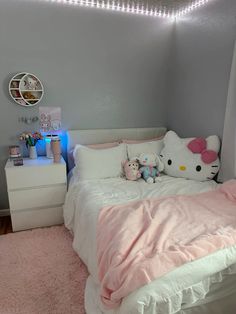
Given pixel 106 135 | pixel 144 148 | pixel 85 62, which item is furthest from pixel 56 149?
pixel 85 62

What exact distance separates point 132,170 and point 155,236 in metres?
1.07

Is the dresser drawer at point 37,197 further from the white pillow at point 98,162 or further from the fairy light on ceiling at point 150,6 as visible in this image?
the fairy light on ceiling at point 150,6

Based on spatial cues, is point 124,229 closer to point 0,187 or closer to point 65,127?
point 65,127

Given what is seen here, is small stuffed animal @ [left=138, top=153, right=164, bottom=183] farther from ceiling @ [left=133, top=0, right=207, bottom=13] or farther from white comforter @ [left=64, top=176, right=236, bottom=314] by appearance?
ceiling @ [left=133, top=0, right=207, bottom=13]

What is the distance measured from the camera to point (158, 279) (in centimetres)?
105

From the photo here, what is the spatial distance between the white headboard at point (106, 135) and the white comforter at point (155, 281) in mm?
530

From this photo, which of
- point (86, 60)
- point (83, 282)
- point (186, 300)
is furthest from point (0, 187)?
point (186, 300)

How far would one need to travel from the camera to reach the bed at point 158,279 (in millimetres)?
1036

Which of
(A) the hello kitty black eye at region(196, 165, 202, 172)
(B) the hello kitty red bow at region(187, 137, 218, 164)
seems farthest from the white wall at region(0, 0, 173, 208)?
(A) the hello kitty black eye at region(196, 165, 202, 172)

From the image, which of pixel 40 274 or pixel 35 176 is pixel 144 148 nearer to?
pixel 35 176

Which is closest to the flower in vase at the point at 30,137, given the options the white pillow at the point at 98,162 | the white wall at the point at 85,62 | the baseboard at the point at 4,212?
the white wall at the point at 85,62

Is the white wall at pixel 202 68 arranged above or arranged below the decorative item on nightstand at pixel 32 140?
above

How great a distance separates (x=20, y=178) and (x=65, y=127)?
801 millimetres

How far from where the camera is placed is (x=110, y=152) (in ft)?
8.16
